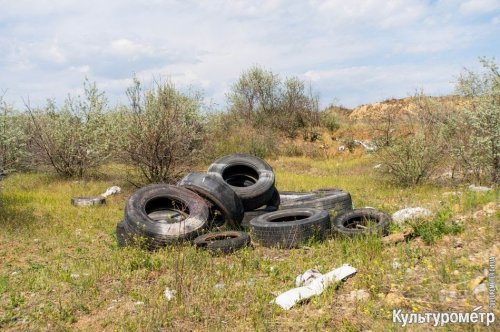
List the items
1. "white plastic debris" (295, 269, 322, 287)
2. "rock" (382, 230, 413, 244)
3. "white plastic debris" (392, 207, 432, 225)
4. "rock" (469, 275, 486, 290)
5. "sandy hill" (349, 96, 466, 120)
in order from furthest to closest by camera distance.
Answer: "sandy hill" (349, 96, 466, 120), "white plastic debris" (392, 207, 432, 225), "rock" (382, 230, 413, 244), "white plastic debris" (295, 269, 322, 287), "rock" (469, 275, 486, 290)

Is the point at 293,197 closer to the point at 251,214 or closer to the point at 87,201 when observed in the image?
the point at 251,214

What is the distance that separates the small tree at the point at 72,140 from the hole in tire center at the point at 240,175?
5.57 metres

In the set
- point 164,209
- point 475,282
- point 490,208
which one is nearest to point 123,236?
point 164,209

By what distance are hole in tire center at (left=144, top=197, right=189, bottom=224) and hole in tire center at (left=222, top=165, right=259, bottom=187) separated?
7.55 feet

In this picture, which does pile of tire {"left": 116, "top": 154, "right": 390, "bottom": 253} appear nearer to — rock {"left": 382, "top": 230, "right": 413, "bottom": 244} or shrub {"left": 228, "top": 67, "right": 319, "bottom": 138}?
rock {"left": 382, "top": 230, "right": 413, "bottom": 244}

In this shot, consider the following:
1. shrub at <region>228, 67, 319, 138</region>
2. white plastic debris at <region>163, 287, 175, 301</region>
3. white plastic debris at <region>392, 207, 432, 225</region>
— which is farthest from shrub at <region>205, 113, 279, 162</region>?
white plastic debris at <region>163, 287, 175, 301</region>

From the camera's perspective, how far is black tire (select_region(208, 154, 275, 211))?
9.31 m

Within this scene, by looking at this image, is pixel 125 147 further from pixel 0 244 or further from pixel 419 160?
pixel 419 160

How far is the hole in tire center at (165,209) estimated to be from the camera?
27.2ft

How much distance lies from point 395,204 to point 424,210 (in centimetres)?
248

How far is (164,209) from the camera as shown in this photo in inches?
343

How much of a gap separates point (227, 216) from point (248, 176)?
286 cm

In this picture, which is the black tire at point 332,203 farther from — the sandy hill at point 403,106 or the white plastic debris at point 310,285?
the sandy hill at point 403,106

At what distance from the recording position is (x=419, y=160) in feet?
42.5
